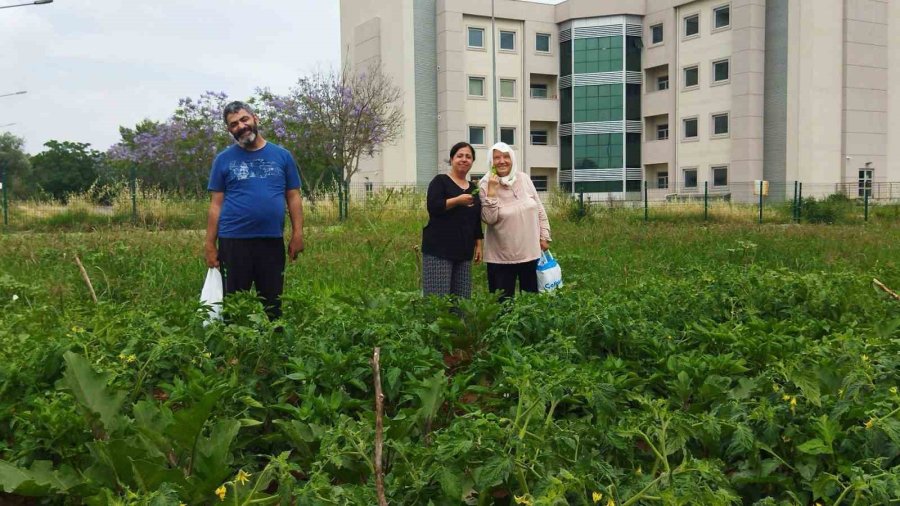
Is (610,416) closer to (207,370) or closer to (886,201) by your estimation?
(207,370)

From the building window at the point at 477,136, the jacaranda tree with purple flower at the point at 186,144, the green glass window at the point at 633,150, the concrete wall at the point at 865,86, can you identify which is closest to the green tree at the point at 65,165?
the jacaranda tree with purple flower at the point at 186,144

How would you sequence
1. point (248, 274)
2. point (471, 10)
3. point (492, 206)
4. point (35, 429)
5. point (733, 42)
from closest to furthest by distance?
point (35, 429), point (248, 274), point (492, 206), point (733, 42), point (471, 10)

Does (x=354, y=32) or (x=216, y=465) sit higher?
(x=354, y=32)

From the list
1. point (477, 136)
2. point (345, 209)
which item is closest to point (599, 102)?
point (477, 136)

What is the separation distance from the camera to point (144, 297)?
675 cm

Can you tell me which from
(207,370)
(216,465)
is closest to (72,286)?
(207,370)

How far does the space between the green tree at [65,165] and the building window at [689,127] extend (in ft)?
173

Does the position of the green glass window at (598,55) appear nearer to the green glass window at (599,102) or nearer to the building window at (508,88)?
the green glass window at (599,102)

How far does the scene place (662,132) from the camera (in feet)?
151

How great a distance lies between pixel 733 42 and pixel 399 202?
26640mm

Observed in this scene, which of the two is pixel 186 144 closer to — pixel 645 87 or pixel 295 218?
pixel 645 87

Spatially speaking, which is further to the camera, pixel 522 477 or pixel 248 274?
pixel 248 274

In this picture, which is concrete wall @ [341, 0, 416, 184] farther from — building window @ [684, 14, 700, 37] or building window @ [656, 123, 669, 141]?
building window @ [684, 14, 700, 37]

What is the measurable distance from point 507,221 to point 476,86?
130 ft
